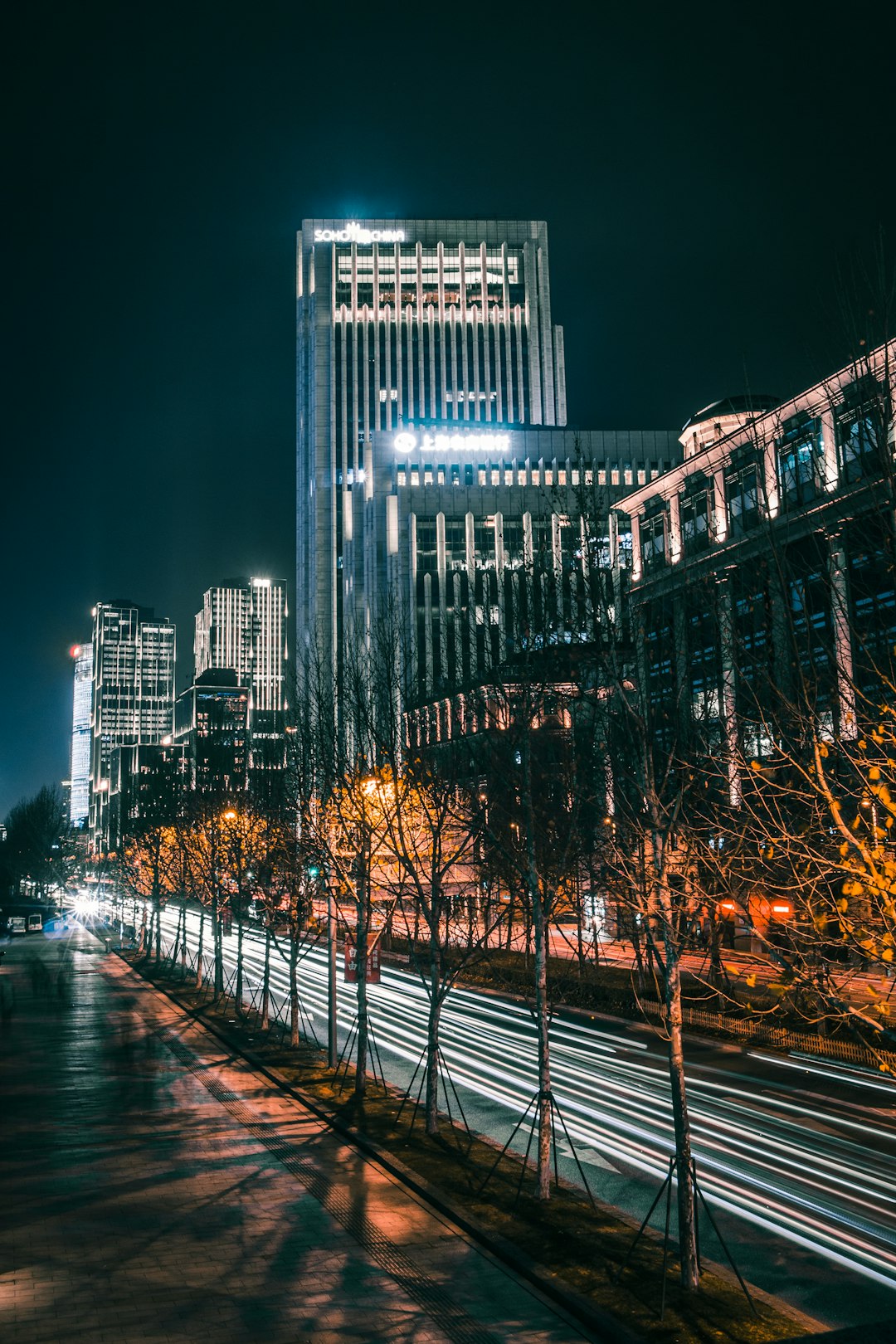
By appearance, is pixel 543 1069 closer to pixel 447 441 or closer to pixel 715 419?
pixel 715 419

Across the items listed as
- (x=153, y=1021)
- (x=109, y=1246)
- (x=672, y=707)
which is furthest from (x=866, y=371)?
(x=153, y=1021)

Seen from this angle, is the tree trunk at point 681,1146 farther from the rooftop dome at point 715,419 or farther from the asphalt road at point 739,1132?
the rooftop dome at point 715,419

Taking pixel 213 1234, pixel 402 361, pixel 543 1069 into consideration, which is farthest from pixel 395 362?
pixel 213 1234

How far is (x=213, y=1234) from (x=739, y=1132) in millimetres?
9528

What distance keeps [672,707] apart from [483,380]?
177707 millimetres

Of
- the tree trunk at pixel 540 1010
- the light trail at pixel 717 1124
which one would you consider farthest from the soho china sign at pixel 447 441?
the tree trunk at pixel 540 1010

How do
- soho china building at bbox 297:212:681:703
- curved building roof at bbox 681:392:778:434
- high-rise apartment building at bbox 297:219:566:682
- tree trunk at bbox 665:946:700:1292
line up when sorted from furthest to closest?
high-rise apartment building at bbox 297:219:566:682 → soho china building at bbox 297:212:681:703 → curved building roof at bbox 681:392:778:434 → tree trunk at bbox 665:946:700:1292

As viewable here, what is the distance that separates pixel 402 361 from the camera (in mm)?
186625

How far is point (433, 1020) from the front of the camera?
61.8ft

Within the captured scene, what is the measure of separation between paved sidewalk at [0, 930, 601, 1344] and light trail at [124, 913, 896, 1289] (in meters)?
3.64

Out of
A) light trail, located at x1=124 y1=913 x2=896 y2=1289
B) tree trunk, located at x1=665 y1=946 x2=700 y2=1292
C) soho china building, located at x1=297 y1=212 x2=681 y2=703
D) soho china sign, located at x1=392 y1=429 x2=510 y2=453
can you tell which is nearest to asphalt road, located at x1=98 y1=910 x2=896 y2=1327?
light trail, located at x1=124 y1=913 x2=896 y2=1289

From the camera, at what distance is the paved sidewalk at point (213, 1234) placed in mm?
11008

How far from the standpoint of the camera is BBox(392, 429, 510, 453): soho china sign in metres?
154

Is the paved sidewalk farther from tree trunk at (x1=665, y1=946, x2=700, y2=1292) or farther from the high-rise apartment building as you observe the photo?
the high-rise apartment building
